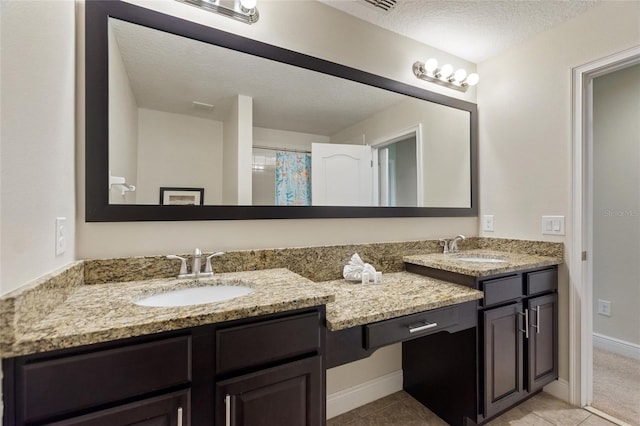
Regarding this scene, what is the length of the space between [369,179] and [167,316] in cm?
136

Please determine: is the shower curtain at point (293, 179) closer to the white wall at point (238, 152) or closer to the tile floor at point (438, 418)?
the white wall at point (238, 152)

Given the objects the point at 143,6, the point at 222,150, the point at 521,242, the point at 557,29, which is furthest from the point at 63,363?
the point at 557,29

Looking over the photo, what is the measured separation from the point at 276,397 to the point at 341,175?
1.18 metres

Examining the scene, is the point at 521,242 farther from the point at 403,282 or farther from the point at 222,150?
the point at 222,150

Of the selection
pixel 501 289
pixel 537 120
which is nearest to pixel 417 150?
pixel 537 120

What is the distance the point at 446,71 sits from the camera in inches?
81.9

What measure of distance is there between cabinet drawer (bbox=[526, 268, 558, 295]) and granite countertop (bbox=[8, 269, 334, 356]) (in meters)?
1.36

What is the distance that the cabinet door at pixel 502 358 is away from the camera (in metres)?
1.49

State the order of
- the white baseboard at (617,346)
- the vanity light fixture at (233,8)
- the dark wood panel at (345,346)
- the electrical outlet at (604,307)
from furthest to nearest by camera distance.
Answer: the electrical outlet at (604,307)
the white baseboard at (617,346)
the vanity light fixture at (233,8)
the dark wood panel at (345,346)

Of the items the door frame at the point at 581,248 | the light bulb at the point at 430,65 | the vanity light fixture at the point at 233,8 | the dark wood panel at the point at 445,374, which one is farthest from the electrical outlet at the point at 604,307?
the vanity light fixture at the point at 233,8

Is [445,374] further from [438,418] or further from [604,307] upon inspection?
[604,307]

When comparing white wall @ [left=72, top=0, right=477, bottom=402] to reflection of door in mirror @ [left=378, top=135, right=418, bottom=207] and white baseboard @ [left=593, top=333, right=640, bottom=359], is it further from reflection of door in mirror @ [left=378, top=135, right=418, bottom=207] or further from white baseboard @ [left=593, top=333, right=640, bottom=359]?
white baseboard @ [left=593, top=333, right=640, bottom=359]

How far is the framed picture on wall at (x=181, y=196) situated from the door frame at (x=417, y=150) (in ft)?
3.38

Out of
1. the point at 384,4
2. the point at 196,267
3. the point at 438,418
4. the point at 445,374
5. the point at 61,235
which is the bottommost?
the point at 438,418
